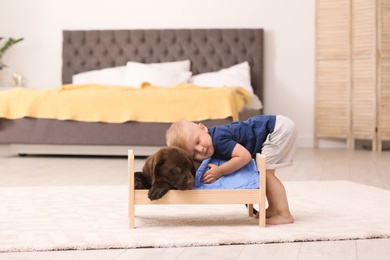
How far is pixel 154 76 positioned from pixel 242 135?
3.78 metres

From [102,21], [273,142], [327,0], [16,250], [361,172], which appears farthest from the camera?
[102,21]

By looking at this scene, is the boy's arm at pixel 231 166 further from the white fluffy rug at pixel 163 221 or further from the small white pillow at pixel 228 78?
the small white pillow at pixel 228 78

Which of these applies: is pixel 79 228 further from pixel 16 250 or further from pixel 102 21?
pixel 102 21

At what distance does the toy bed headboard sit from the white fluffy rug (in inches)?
130

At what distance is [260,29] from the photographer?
6.66 metres

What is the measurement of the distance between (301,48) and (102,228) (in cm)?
462

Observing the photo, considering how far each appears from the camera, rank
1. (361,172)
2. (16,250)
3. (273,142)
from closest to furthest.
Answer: (16,250), (273,142), (361,172)

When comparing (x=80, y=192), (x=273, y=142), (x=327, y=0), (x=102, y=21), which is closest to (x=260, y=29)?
(x=327, y=0)

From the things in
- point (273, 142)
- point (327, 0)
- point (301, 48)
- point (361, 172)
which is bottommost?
point (361, 172)

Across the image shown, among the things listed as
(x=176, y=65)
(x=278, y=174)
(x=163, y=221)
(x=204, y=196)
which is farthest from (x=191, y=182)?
(x=176, y=65)

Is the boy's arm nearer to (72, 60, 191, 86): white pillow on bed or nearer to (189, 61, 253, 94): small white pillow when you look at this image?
(189, 61, 253, 94): small white pillow

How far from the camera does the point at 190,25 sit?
22.5ft

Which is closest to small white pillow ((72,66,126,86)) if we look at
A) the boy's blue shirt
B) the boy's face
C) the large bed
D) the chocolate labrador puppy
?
the large bed

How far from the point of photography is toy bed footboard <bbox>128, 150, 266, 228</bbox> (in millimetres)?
2412
